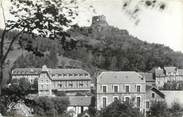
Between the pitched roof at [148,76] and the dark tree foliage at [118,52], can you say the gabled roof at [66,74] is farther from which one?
the pitched roof at [148,76]

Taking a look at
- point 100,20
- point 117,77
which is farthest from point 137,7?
point 117,77

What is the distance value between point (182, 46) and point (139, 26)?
1.05 feet

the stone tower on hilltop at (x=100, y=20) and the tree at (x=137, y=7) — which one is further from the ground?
the tree at (x=137, y=7)

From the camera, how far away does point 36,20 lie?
85.7 inches

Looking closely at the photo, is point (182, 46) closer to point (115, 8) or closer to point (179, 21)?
point (179, 21)

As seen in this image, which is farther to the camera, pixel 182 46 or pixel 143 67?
pixel 182 46

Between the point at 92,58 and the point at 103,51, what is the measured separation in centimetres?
7

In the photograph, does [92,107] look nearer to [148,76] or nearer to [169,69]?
[148,76]

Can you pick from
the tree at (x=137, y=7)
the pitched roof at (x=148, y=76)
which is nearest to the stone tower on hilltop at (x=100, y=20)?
the tree at (x=137, y=7)

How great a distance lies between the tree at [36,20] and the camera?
7.07ft

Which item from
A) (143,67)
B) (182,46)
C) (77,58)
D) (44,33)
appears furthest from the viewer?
(182,46)

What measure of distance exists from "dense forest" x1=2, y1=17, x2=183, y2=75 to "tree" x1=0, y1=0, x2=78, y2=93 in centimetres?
5

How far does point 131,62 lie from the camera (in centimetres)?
249

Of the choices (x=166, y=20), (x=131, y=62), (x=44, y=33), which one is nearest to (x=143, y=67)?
(x=131, y=62)
